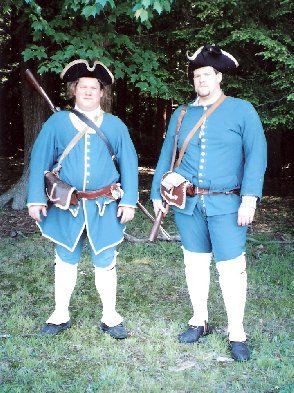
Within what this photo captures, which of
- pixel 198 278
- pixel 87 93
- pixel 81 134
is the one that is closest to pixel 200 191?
pixel 198 278

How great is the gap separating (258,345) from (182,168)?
1.47 meters

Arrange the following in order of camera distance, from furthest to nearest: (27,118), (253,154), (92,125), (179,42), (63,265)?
(27,118), (179,42), (63,265), (92,125), (253,154)

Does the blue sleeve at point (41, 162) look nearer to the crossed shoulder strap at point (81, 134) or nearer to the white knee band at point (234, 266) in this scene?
the crossed shoulder strap at point (81, 134)

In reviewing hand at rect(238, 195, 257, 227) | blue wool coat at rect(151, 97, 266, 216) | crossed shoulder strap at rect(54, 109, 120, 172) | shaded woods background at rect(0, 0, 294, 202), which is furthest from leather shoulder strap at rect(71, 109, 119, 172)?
shaded woods background at rect(0, 0, 294, 202)

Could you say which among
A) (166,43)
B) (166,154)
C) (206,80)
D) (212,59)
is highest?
(166,43)

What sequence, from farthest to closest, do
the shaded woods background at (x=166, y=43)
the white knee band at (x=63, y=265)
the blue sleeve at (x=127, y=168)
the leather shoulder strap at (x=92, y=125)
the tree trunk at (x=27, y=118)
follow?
the tree trunk at (x=27, y=118)
the shaded woods background at (x=166, y=43)
the white knee band at (x=63, y=265)
the blue sleeve at (x=127, y=168)
the leather shoulder strap at (x=92, y=125)

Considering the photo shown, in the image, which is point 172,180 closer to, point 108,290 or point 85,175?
point 85,175

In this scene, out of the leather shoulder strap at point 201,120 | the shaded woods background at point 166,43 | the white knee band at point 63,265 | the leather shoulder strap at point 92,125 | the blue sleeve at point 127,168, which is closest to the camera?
the leather shoulder strap at point 201,120

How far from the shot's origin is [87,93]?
374 cm

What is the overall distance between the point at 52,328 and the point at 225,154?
191 cm

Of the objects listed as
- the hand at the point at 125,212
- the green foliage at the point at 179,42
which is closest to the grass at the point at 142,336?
the hand at the point at 125,212

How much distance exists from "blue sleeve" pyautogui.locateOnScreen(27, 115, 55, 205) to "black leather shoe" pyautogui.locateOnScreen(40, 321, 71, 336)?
3.35 ft

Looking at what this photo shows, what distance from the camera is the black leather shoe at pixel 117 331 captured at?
13.3 ft

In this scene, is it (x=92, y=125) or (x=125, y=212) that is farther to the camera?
(x=125, y=212)
